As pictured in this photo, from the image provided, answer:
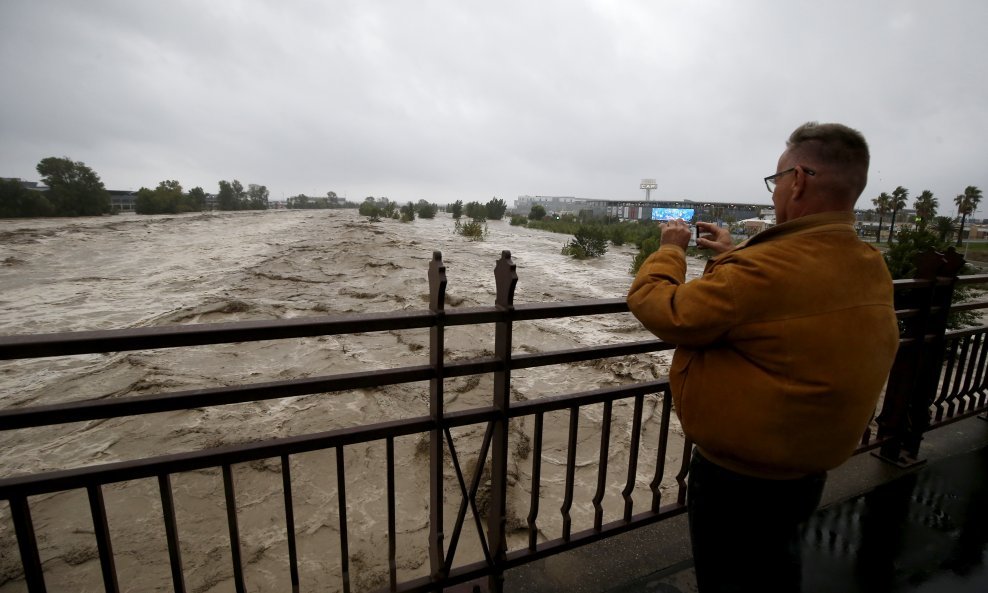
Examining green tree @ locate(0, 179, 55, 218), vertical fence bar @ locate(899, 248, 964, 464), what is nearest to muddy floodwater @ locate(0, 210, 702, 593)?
vertical fence bar @ locate(899, 248, 964, 464)

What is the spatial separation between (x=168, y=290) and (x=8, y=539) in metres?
12.3

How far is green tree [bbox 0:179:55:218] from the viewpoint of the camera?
3931cm

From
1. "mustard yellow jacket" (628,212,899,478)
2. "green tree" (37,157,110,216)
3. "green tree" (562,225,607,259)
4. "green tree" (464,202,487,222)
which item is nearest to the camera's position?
"mustard yellow jacket" (628,212,899,478)

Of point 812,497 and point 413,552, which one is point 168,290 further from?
point 812,497

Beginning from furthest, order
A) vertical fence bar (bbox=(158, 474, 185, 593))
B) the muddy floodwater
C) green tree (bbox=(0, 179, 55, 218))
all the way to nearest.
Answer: green tree (bbox=(0, 179, 55, 218))
the muddy floodwater
vertical fence bar (bbox=(158, 474, 185, 593))

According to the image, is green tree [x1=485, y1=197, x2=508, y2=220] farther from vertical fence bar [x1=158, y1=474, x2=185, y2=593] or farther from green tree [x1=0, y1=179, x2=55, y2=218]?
vertical fence bar [x1=158, y1=474, x2=185, y2=593]

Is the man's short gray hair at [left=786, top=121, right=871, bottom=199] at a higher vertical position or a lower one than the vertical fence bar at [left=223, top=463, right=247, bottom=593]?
higher

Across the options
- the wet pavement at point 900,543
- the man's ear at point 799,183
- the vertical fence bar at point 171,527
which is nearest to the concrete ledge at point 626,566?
the wet pavement at point 900,543

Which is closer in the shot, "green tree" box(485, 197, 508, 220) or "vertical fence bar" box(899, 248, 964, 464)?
"vertical fence bar" box(899, 248, 964, 464)

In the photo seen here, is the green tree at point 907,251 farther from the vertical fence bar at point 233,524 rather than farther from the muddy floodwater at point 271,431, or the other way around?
the vertical fence bar at point 233,524

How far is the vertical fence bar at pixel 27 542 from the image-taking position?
1274 mm

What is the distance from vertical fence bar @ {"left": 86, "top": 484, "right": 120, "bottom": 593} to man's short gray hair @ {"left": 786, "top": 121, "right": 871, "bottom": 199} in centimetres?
210

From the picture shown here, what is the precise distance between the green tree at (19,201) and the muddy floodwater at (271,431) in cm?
3182

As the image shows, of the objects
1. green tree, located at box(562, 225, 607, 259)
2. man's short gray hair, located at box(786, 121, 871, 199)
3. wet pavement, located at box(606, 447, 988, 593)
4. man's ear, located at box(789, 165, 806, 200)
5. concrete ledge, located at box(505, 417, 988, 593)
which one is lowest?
green tree, located at box(562, 225, 607, 259)
